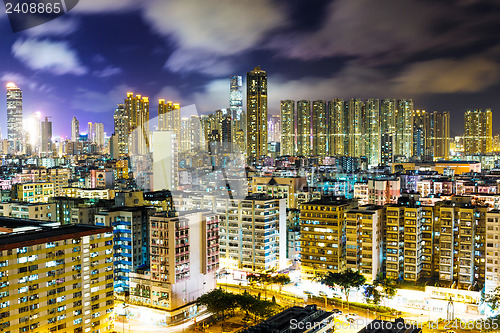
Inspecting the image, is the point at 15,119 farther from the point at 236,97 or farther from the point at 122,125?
the point at 236,97

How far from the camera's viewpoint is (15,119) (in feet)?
81.9

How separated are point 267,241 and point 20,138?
22385 mm

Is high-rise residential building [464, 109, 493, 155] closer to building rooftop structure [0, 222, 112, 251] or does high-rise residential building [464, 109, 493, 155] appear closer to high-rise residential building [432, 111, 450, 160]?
high-rise residential building [432, 111, 450, 160]

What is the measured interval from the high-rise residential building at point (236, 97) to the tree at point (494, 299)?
72.8 ft

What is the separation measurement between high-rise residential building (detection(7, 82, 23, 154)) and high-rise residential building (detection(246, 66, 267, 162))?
13.0m

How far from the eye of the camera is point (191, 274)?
26.0 ft

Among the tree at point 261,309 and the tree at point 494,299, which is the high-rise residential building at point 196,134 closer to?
the tree at point 261,309

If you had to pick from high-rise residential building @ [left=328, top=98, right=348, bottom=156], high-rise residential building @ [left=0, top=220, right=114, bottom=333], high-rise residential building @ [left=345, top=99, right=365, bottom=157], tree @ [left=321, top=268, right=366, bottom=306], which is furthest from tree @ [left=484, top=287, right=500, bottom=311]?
high-rise residential building @ [left=328, top=98, right=348, bottom=156]

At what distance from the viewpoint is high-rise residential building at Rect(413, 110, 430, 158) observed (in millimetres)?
35875

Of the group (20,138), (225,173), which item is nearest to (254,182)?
(225,173)

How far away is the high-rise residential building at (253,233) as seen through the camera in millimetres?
10055

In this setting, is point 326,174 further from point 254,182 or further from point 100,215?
point 100,215

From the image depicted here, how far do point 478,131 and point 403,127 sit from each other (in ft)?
18.6

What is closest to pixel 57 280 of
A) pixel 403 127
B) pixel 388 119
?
pixel 388 119
